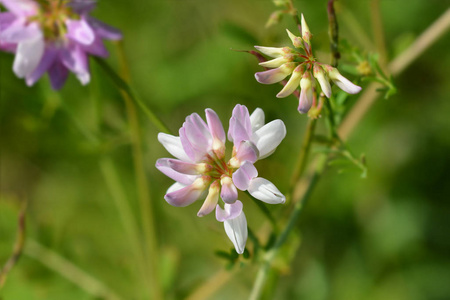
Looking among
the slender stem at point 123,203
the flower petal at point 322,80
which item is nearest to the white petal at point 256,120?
the flower petal at point 322,80

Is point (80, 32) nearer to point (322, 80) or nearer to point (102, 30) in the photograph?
point (102, 30)

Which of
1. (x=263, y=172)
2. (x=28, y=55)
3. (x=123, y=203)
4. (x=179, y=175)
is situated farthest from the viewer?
(x=263, y=172)

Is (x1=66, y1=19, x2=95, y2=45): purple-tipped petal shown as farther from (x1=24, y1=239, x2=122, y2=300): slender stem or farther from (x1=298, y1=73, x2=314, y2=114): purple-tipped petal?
(x1=24, y1=239, x2=122, y2=300): slender stem

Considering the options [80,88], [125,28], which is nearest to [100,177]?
[80,88]

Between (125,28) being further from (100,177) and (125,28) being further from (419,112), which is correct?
(419,112)

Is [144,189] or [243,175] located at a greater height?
[243,175]

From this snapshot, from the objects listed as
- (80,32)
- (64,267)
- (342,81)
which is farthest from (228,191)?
(64,267)
